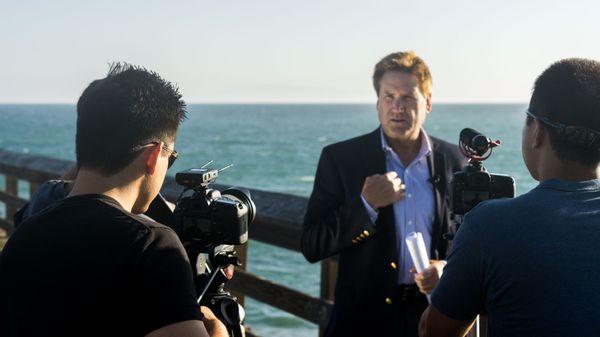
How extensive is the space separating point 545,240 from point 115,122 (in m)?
1.13

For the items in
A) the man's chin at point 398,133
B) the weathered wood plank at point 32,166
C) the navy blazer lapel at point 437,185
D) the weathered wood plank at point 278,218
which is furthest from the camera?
the weathered wood plank at point 32,166

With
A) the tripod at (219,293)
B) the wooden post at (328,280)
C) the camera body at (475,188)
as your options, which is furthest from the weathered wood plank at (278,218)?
the tripod at (219,293)

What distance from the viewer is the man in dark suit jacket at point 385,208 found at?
3521mm

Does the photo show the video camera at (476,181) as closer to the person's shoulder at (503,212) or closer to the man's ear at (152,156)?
the person's shoulder at (503,212)

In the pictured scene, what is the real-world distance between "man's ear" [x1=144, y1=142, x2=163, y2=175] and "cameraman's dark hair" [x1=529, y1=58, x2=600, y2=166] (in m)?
1.05

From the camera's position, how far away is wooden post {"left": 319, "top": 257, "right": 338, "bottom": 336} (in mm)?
4172

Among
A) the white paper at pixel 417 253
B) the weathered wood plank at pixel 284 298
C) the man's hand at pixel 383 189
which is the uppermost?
the man's hand at pixel 383 189

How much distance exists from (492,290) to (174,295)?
0.83m

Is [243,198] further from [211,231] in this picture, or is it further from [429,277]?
[429,277]

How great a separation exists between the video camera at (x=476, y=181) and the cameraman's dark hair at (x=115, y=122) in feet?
3.75

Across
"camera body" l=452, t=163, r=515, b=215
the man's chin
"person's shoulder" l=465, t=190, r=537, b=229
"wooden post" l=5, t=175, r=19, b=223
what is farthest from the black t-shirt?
"wooden post" l=5, t=175, r=19, b=223

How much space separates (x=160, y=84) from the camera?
2.18 metres

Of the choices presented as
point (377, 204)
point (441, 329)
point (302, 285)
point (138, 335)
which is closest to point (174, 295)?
point (138, 335)

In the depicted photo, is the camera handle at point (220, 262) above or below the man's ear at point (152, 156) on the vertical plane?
below
